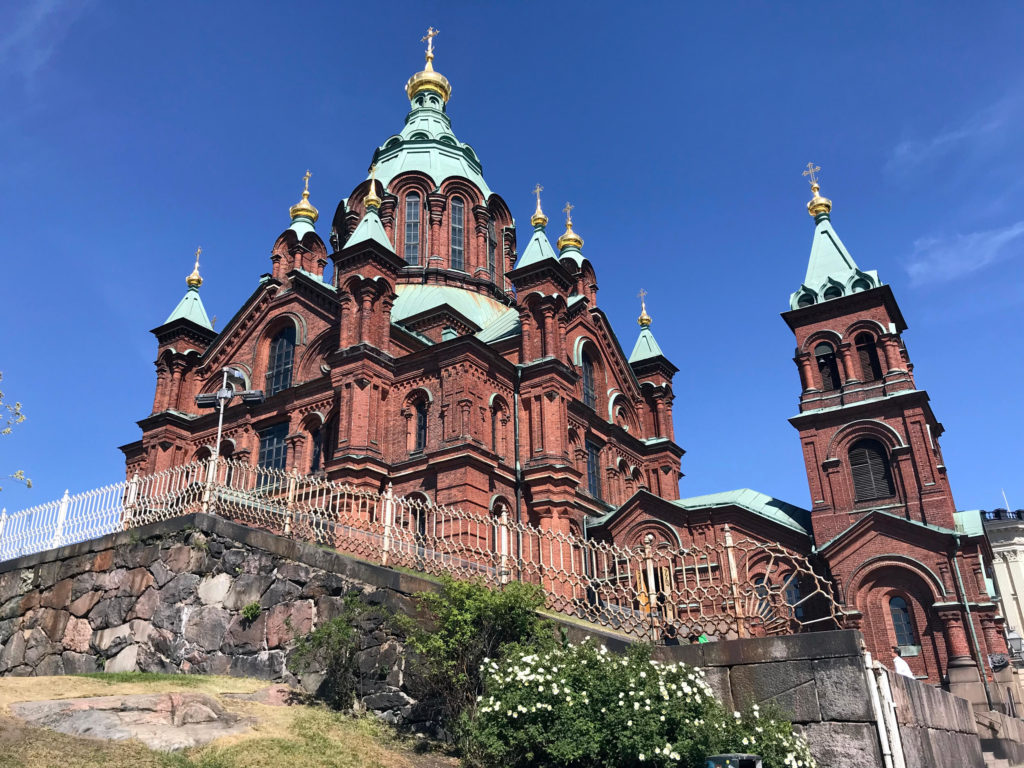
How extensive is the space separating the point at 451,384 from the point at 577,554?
6546 millimetres

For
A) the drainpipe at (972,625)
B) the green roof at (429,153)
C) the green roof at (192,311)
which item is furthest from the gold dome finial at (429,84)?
the drainpipe at (972,625)

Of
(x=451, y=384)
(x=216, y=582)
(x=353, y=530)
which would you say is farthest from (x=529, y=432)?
(x=216, y=582)

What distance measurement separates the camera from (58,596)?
1388 cm

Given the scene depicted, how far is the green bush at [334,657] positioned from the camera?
1048 centimetres

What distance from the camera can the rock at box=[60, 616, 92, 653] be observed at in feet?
42.6

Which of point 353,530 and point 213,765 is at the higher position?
point 353,530

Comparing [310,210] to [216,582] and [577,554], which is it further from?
[216,582]

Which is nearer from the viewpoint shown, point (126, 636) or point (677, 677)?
point (677, 677)

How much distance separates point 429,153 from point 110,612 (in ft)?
98.0

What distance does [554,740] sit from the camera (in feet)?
27.2

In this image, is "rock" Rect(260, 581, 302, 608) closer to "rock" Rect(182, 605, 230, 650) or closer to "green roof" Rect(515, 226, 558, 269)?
"rock" Rect(182, 605, 230, 650)

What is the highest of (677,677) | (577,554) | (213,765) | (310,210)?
(310,210)

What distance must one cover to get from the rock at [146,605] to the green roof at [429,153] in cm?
2736

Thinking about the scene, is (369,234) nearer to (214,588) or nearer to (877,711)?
(214,588)
